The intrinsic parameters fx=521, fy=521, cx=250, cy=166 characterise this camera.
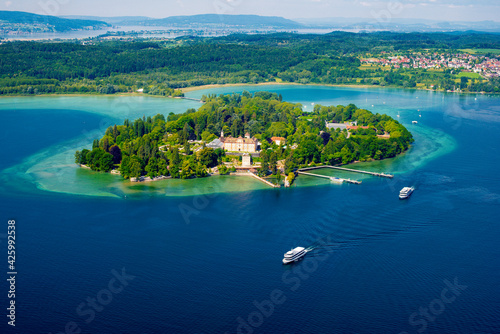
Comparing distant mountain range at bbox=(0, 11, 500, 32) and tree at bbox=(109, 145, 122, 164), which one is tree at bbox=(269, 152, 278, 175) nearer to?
tree at bbox=(109, 145, 122, 164)

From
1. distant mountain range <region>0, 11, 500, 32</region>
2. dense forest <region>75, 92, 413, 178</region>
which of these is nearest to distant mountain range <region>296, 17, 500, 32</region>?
distant mountain range <region>0, 11, 500, 32</region>

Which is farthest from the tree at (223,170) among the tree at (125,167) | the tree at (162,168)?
the tree at (125,167)

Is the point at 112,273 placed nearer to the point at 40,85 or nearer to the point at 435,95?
the point at 40,85

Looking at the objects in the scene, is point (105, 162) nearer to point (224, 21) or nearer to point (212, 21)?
point (224, 21)

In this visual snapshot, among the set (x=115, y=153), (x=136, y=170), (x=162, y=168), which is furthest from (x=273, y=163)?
(x=115, y=153)

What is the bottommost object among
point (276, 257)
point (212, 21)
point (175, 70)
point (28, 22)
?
point (276, 257)

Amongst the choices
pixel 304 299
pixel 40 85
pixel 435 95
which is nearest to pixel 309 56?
pixel 435 95

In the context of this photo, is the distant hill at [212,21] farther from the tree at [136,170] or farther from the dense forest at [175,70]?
the tree at [136,170]
